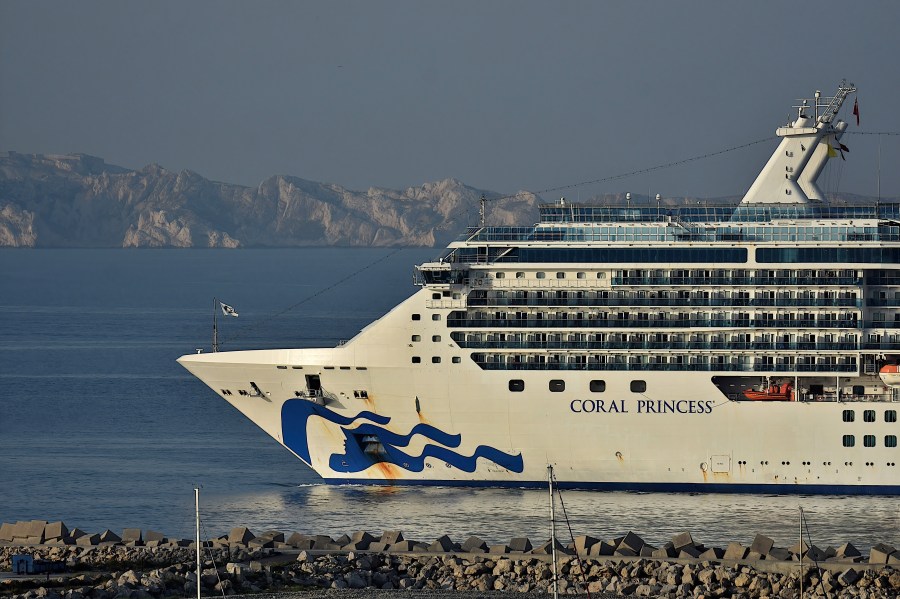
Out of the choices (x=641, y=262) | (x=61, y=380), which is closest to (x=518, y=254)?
(x=641, y=262)

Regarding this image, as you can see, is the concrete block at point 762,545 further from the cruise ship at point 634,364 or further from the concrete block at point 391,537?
the cruise ship at point 634,364

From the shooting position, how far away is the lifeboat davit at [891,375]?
136 feet

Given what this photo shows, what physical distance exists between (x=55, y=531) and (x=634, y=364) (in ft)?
48.6

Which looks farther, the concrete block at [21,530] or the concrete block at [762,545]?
the concrete block at [21,530]

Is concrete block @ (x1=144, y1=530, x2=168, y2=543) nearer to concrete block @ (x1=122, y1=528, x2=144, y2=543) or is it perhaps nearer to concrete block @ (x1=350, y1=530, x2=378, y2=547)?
concrete block @ (x1=122, y1=528, x2=144, y2=543)

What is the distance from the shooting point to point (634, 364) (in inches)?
1655

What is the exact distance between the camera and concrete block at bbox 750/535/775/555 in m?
33.8

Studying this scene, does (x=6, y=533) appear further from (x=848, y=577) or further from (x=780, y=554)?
(x=848, y=577)

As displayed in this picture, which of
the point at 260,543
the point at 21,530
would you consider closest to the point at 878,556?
the point at 260,543

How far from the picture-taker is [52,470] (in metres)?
45.0

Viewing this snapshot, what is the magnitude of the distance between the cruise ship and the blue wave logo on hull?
0.16 feet

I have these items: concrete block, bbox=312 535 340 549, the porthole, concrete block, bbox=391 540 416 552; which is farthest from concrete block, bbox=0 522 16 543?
the porthole

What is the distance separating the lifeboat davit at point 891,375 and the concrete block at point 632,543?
408 inches

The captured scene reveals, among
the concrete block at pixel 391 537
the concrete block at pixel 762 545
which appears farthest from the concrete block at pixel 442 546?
the concrete block at pixel 762 545
